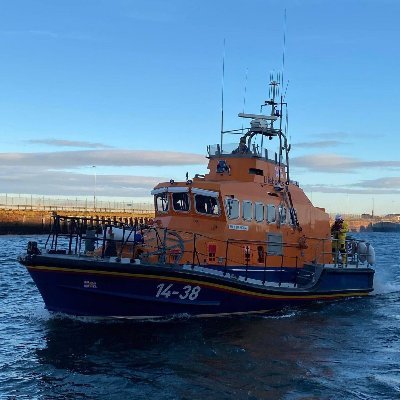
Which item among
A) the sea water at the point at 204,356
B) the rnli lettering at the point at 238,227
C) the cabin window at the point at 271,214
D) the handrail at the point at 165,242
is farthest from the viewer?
the cabin window at the point at 271,214

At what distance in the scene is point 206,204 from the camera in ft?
45.1

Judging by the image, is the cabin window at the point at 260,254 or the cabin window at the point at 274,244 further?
the cabin window at the point at 274,244

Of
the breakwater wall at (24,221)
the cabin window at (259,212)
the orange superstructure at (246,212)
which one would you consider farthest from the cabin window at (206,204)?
the breakwater wall at (24,221)

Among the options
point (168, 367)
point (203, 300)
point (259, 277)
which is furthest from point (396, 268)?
point (168, 367)

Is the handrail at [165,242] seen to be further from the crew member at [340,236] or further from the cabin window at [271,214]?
the crew member at [340,236]

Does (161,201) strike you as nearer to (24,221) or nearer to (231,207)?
(231,207)

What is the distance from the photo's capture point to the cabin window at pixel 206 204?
1364 centimetres

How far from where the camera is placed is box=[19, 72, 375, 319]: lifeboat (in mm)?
11680

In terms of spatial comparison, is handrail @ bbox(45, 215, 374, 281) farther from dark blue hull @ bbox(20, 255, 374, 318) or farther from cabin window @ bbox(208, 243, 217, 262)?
dark blue hull @ bbox(20, 255, 374, 318)

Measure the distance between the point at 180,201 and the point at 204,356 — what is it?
498 centimetres

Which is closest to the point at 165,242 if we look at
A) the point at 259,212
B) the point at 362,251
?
the point at 259,212

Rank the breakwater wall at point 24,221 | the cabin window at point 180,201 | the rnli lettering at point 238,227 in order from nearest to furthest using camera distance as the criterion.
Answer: the rnli lettering at point 238,227 → the cabin window at point 180,201 → the breakwater wall at point 24,221

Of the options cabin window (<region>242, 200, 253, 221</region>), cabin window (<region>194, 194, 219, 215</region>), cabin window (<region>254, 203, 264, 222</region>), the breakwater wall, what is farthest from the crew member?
the breakwater wall

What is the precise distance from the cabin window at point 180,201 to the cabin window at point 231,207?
105 centimetres
